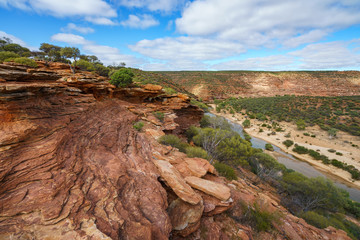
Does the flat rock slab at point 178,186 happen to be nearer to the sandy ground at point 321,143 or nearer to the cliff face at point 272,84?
the sandy ground at point 321,143

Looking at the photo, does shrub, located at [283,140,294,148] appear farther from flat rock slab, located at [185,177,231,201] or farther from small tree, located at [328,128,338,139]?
flat rock slab, located at [185,177,231,201]

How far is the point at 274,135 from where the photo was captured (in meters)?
36.3

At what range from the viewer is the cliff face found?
7406cm

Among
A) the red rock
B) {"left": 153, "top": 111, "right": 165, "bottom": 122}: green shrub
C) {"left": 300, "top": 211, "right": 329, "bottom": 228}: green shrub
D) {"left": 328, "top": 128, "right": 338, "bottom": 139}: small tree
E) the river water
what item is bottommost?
the river water

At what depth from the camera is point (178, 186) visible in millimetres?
5508

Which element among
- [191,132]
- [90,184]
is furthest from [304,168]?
[90,184]

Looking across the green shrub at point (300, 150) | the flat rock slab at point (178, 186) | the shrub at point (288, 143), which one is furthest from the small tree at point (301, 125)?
the flat rock slab at point (178, 186)

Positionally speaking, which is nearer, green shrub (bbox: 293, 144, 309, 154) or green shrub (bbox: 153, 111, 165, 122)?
green shrub (bbox: 153, 111, 165, 122)

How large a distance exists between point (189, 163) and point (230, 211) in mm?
3119

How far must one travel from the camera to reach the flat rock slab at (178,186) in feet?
17.1

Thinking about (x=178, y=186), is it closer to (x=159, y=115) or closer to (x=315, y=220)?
(x=159, y=115)

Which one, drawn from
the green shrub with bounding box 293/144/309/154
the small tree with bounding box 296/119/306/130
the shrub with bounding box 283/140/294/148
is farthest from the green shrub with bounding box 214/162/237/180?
the small tree with bounding box 296/119/306/130

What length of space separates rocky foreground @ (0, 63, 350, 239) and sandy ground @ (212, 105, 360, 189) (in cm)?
2284

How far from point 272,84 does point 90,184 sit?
108412 millimetres
